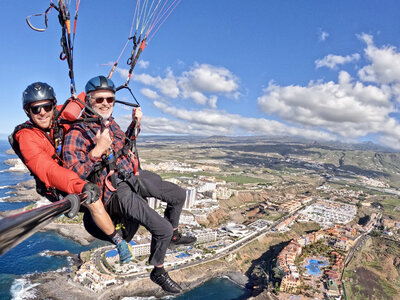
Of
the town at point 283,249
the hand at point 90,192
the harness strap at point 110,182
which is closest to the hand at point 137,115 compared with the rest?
the harness strap at point 110,182

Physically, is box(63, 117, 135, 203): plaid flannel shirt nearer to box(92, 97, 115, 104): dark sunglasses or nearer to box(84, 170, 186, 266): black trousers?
box(84, 170, 186, 266): black trousers

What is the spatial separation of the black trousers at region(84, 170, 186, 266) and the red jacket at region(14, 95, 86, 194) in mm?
838

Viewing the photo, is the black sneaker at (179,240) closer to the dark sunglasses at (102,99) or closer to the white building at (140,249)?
the dark sunglasses at (102,99)

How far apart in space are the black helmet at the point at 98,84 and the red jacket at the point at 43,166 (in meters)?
0.90

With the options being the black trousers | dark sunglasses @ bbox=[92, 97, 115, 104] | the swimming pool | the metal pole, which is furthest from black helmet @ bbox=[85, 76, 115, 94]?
the swimming pool

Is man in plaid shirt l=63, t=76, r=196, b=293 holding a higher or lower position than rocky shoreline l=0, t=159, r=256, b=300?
higher

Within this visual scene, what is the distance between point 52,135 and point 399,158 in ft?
764

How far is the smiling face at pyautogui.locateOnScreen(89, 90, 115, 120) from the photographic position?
347cm

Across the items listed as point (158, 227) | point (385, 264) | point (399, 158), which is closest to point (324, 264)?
point (385, 264)

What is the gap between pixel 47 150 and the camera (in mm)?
3094

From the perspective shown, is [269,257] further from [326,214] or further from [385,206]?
[385,206]

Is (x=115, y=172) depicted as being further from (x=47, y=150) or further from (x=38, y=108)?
(x=38, y=108)

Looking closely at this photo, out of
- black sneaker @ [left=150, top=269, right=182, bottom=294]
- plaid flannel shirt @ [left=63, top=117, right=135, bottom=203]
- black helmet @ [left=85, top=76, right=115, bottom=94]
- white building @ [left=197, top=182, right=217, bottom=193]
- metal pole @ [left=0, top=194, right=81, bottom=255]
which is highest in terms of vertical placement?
black helmet @ [left=85, top=76, right=115, bottom=94]

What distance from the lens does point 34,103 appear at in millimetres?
3143
